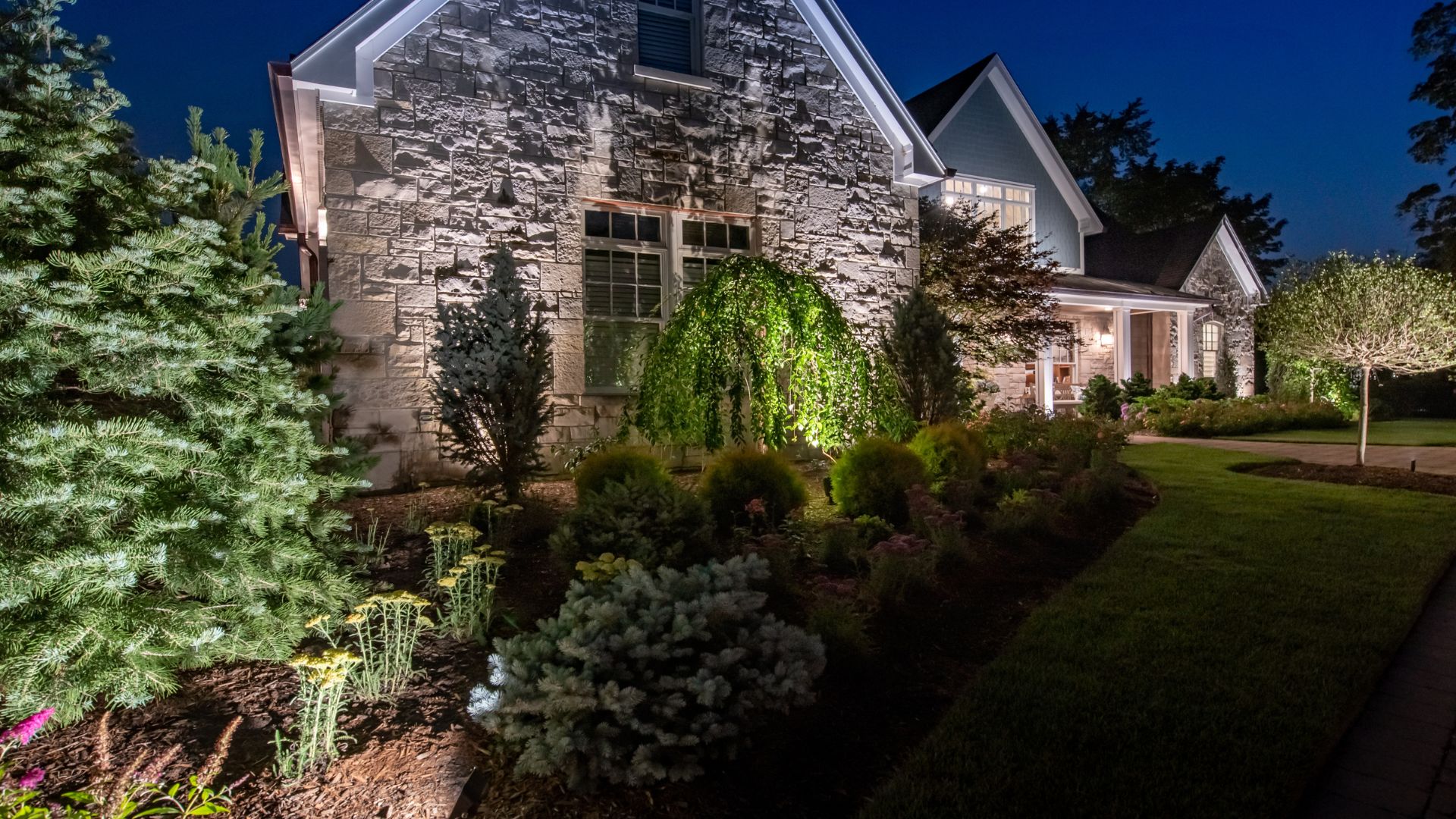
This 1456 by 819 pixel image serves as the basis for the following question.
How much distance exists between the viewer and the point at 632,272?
9.57 meters

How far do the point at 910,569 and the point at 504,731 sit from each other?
259 centimetres

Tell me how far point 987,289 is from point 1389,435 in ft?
32.0

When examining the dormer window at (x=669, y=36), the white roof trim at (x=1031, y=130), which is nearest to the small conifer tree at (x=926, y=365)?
the dormer window at (x=669, y=36)

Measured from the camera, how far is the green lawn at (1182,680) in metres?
2.69

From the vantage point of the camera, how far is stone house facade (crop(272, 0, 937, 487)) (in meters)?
8.02

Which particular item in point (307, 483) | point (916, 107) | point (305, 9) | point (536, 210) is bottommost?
Answer: point (307, 483)

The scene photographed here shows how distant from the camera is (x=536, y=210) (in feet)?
28.8

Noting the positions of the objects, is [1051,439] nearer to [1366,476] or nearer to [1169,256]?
[1366,476]

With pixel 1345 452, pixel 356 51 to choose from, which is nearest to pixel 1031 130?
pixel 1345 452

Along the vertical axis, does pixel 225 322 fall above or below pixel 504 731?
above

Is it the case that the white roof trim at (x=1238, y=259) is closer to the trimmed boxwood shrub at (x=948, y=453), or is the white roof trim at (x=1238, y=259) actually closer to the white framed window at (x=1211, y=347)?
the white framed window at (x=1211, y=347)

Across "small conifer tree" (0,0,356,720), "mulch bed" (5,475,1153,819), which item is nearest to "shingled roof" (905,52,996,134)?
"mulch bed" (5,475,1153,819)

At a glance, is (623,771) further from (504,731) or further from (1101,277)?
(1101,277)

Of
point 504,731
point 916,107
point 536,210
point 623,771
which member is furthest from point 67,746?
point 916,107
